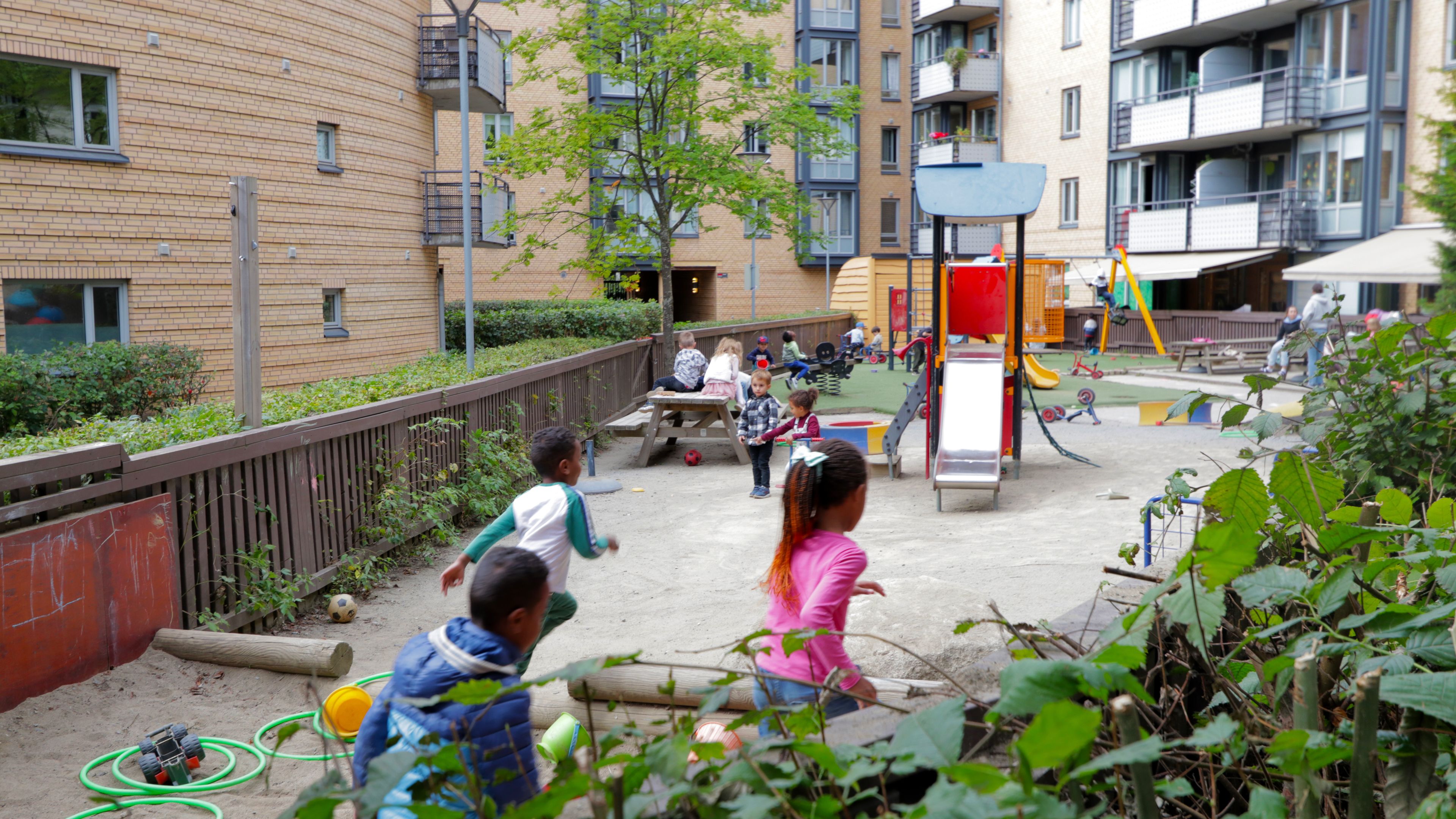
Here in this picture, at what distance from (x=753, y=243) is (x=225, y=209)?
26088 mm

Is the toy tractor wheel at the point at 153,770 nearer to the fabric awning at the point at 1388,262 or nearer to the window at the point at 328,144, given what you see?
the window at the point at 328,144

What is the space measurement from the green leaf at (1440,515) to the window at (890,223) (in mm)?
46064

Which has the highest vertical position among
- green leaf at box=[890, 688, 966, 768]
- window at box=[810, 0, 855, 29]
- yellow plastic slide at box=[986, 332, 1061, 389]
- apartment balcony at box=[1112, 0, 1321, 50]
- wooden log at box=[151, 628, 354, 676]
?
window at box=[810, 0, 855, 29]

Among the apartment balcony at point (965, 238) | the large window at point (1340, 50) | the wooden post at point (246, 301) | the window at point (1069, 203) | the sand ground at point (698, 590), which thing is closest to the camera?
the sand ground at point (698, 590)

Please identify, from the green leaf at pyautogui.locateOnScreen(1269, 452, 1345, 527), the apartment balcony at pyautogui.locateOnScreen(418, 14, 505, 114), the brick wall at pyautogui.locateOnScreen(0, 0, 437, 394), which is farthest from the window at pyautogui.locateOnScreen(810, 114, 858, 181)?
the green leaf at pyautogui.locateOnScreen(1269, 452, 1345, 527)

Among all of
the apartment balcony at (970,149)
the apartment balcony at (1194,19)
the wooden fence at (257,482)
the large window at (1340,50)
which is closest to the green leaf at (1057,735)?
the wooden fence at (257,482)

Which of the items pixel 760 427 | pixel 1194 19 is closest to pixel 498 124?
pixel 1194 19

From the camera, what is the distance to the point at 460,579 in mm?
4711

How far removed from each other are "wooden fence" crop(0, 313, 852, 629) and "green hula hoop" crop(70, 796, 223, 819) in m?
1.41

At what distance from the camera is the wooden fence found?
16.9 feet

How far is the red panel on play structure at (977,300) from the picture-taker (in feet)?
43.8

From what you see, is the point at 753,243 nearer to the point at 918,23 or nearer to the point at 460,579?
the point at 918,23

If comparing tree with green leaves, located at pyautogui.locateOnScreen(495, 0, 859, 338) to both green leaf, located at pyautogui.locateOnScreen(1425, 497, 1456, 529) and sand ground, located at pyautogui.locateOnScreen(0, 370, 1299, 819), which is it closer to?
sand ground, located at pyautogui.locateOnScreen(0, 370, 1299, 819)

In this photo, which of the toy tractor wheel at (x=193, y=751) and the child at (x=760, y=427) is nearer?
the toy tractor wheel at (x=193, y=751)
